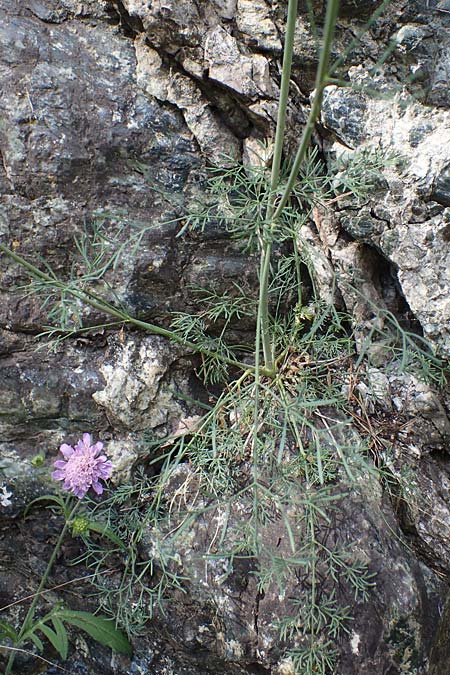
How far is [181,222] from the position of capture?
5.65 feet

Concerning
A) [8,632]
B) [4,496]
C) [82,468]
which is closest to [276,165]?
[82,468]

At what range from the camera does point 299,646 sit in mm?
1474

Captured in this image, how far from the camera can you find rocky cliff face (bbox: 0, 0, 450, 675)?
154 cm

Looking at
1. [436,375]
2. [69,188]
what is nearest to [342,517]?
[436,375]

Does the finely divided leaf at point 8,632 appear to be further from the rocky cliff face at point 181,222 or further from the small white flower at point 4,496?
the small white flower at point 4,496

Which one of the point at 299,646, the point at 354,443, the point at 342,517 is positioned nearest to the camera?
the point at 299,646

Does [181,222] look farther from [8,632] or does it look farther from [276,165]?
[8,632]

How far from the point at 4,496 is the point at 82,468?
0.29 m

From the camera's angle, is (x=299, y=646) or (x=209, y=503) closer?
(x=299, y=646)

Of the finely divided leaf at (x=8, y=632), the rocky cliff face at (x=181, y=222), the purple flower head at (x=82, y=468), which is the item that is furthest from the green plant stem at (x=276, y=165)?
the finely divided leaf at (x=8, y=632)

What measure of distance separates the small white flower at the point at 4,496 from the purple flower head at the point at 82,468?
19cm

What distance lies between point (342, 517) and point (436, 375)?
0.46 metres

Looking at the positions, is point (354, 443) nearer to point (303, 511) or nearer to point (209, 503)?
point (303, 511)

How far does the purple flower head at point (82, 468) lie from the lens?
1509 mm
